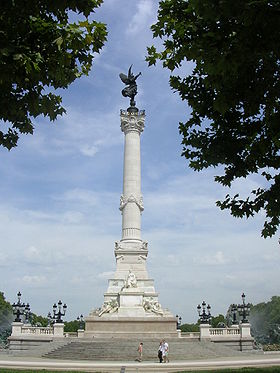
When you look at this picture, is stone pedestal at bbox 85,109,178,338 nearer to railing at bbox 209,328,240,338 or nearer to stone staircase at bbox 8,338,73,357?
stone staircase at bbox 8,338,73,357

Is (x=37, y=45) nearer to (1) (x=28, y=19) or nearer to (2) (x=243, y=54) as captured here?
(1) (x=28, y=19)

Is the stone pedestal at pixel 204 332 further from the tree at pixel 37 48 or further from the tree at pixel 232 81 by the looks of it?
the tree at pixel 37 48

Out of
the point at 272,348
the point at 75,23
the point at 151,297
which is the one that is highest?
the point at 75,23

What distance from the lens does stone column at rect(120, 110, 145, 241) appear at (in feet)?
158

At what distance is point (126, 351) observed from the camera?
3041 centimetres

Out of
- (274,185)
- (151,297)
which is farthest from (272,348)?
(274,185)

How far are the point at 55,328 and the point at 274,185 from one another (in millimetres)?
31755

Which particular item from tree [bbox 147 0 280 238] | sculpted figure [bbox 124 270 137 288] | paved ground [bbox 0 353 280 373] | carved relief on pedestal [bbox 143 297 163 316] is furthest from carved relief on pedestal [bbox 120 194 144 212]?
tree [bbox 147 0 280 238]

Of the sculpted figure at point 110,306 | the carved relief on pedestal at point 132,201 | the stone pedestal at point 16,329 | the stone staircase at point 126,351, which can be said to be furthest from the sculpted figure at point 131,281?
the stone pedestal at point 16,329

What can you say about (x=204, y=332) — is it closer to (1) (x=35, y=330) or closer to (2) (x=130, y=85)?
(1) (x=35, y=330)

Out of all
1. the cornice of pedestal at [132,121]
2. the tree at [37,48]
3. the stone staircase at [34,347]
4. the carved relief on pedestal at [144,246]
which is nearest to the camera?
the tree at [37,48]

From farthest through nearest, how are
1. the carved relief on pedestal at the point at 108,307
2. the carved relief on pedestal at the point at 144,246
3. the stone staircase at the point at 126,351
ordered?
the carved relief on pedestal at the point at 144,246
the carved relief on pedestal at the point at 108,307
the stone staircase at the point at 126,351

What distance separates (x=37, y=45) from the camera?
10000 millimetres

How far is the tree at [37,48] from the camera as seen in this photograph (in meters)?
9.44
